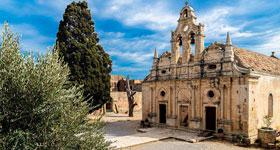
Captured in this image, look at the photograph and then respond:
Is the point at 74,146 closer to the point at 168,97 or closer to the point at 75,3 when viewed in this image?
the point at 168,97

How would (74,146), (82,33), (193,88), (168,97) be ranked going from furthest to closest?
(82,33) < (168,97) < (193,88) < (74,146)

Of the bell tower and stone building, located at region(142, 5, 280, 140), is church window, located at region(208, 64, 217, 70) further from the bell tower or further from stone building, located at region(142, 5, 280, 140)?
the bell tower

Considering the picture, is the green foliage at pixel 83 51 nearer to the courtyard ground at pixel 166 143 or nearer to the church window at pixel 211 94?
the courtyard ground at pixel 166 143

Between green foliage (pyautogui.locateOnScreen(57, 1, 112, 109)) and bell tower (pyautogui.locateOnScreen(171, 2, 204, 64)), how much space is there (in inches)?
308

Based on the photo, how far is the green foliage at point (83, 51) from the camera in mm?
21812

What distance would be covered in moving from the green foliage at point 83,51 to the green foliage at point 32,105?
14.2 metres

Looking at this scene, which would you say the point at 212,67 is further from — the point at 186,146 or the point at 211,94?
the point at 186,146

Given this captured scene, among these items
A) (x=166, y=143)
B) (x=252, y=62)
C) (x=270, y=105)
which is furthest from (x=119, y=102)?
(x=270, y=105)

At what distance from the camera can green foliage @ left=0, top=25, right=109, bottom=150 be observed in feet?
21.3

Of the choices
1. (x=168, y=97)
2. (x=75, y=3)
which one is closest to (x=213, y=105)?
(x=168, y=97)

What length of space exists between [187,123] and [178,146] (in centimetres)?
520

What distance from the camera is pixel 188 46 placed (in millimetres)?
20219

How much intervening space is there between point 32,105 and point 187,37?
15.8 meters

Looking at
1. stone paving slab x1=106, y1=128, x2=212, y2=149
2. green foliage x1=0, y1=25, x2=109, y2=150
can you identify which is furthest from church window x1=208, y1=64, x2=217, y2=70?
green foliage x1=0, y1=25, x2=109, y2=150
